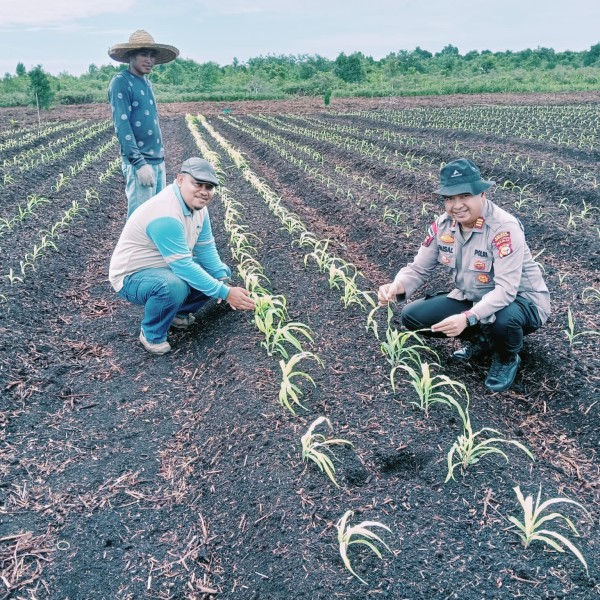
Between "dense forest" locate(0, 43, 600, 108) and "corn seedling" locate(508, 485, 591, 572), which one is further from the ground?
"dense forest" locate(0, 43, 600, 108)

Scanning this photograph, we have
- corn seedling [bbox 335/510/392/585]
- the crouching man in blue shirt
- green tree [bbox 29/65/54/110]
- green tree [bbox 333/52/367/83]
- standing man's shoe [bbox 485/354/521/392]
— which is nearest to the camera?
corn seedling [bbox 335/510/392/585]

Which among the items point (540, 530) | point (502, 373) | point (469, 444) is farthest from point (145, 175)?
point (540, 530)

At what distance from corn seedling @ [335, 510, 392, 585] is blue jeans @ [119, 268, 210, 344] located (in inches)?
94.4

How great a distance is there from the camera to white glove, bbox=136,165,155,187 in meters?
5.31

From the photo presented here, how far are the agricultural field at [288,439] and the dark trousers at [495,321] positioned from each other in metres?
0.26

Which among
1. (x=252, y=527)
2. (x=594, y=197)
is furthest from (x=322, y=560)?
Answer: (x=594, y=197)

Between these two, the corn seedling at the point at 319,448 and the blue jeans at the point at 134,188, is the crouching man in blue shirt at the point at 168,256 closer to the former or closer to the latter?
the blue jeans at the point at 134,188

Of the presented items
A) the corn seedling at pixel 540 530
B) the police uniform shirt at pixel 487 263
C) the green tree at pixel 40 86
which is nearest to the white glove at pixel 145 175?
the police uniform shirt at pixel 487 263

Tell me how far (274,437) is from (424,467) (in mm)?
871

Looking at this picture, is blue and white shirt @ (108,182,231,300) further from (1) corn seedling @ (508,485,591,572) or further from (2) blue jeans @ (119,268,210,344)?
(1) corn seedling @ (508,485,591,572)

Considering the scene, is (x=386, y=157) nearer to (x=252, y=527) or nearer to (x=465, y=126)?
(x=465, y=126)

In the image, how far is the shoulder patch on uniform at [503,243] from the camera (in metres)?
3.43

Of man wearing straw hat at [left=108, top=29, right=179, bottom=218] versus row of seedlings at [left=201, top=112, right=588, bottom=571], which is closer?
row of seedlings at [left=201, top=112, right=588, bottom=571]

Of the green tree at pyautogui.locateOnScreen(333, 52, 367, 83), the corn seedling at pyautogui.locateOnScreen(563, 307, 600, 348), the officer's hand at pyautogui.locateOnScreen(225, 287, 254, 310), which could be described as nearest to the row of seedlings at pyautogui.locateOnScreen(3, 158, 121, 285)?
the officer's hand at pyautogui.locateOnScreen(225, 287, 254, 310)
